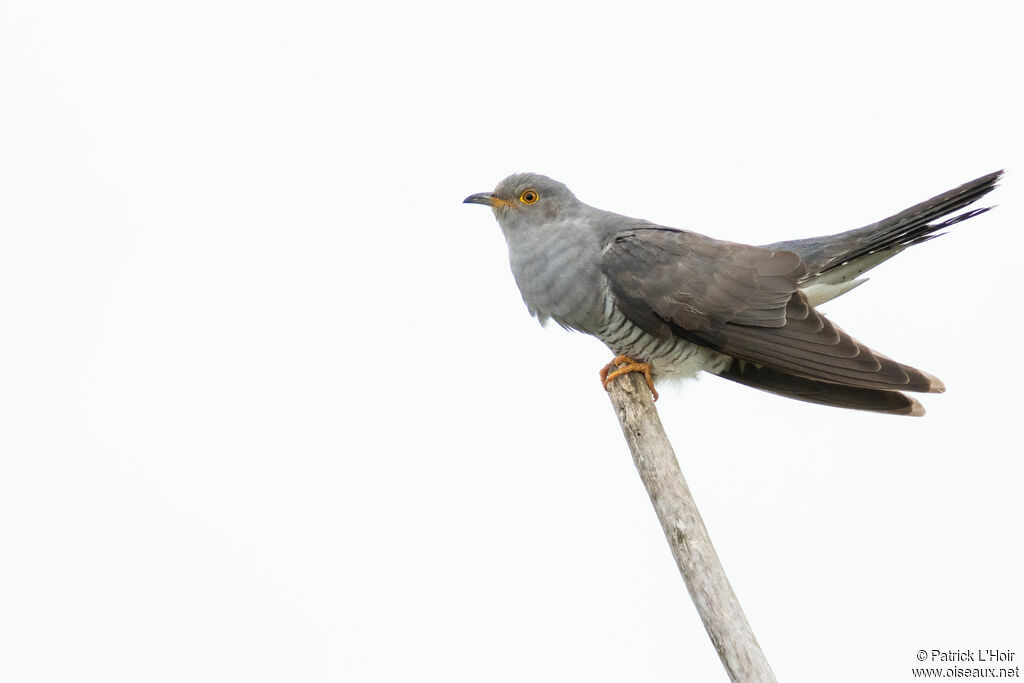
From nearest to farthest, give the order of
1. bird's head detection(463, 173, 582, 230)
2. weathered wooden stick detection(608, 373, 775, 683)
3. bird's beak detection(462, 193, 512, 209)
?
weathered wooden stick detection(608, 373, 775, 683), bird's head detection(463, 173, 582, 230), bird's beak detection(462, 193, 512, 209)

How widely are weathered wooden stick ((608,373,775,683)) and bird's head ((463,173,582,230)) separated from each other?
125 centimetres

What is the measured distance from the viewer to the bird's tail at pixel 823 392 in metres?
3.88

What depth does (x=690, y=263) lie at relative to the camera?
4.11m

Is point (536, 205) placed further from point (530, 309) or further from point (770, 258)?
point (770, 258)

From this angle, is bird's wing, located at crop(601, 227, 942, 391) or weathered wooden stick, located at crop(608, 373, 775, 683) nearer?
weathered wooden stick, located at crop(608, 373, 775, 683)

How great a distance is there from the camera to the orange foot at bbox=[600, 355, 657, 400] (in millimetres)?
3828

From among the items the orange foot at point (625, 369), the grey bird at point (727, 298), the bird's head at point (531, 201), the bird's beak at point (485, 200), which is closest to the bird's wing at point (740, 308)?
the grey bird at point (727, 298)

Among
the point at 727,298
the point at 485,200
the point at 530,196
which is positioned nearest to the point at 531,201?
the point at 530,196

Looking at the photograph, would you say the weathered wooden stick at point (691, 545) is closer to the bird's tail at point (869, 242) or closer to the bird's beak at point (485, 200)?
the bird's tail at point (869, 242)

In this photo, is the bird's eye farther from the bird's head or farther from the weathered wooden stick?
Answer: the weathered wooden stick

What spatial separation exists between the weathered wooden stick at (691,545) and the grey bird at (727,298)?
45cm

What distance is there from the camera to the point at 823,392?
4012mm

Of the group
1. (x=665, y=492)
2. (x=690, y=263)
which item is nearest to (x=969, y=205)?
(x=690, y=263)

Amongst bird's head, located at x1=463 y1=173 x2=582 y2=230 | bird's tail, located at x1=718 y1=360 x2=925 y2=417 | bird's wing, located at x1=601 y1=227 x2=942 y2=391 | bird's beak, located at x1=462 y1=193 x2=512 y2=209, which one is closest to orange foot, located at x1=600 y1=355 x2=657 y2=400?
bird's wing, located at x1=601 y1=227 x2=942 y2=391
